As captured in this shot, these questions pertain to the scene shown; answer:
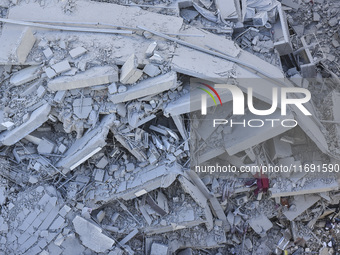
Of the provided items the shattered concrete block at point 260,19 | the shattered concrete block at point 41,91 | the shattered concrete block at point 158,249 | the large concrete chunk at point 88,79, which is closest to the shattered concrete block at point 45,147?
the shattered concrete block at point 41,91

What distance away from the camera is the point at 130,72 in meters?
4.99

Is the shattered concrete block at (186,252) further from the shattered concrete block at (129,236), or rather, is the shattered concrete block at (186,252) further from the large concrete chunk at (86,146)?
the large concrete chunk at (86,146)

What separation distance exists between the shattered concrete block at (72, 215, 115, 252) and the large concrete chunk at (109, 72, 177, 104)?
1.58m

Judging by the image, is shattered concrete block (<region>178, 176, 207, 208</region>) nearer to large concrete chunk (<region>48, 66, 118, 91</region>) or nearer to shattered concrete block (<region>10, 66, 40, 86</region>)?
large concrete chunk (<region>48, 66, 118, 91</region>)

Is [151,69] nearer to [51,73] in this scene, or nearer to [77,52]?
[77,52]

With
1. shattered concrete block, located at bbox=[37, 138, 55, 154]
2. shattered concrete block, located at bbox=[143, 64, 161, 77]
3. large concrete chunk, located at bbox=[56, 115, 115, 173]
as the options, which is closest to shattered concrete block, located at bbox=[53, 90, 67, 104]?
large concrete chunk, located at bbox=[56, 115, 115, 173]

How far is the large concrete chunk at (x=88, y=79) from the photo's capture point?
509cm

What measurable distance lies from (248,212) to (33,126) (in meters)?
3.16

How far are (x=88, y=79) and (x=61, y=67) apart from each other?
39cm

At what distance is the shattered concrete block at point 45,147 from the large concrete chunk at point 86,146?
21 centimetres

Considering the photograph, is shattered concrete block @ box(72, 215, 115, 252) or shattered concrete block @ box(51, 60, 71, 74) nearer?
shattered concrete block @ box(51, 60, 71, 74)

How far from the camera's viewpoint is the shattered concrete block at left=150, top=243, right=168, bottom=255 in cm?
558

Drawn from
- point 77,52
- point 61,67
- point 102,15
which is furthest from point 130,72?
point 102,15

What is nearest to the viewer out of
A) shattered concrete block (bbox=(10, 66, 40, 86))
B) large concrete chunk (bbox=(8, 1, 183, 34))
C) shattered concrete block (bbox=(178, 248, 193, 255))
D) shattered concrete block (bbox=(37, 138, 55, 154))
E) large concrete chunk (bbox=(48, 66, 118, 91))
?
large concrete chunk (bbox=(48, 66, 118, 91))
